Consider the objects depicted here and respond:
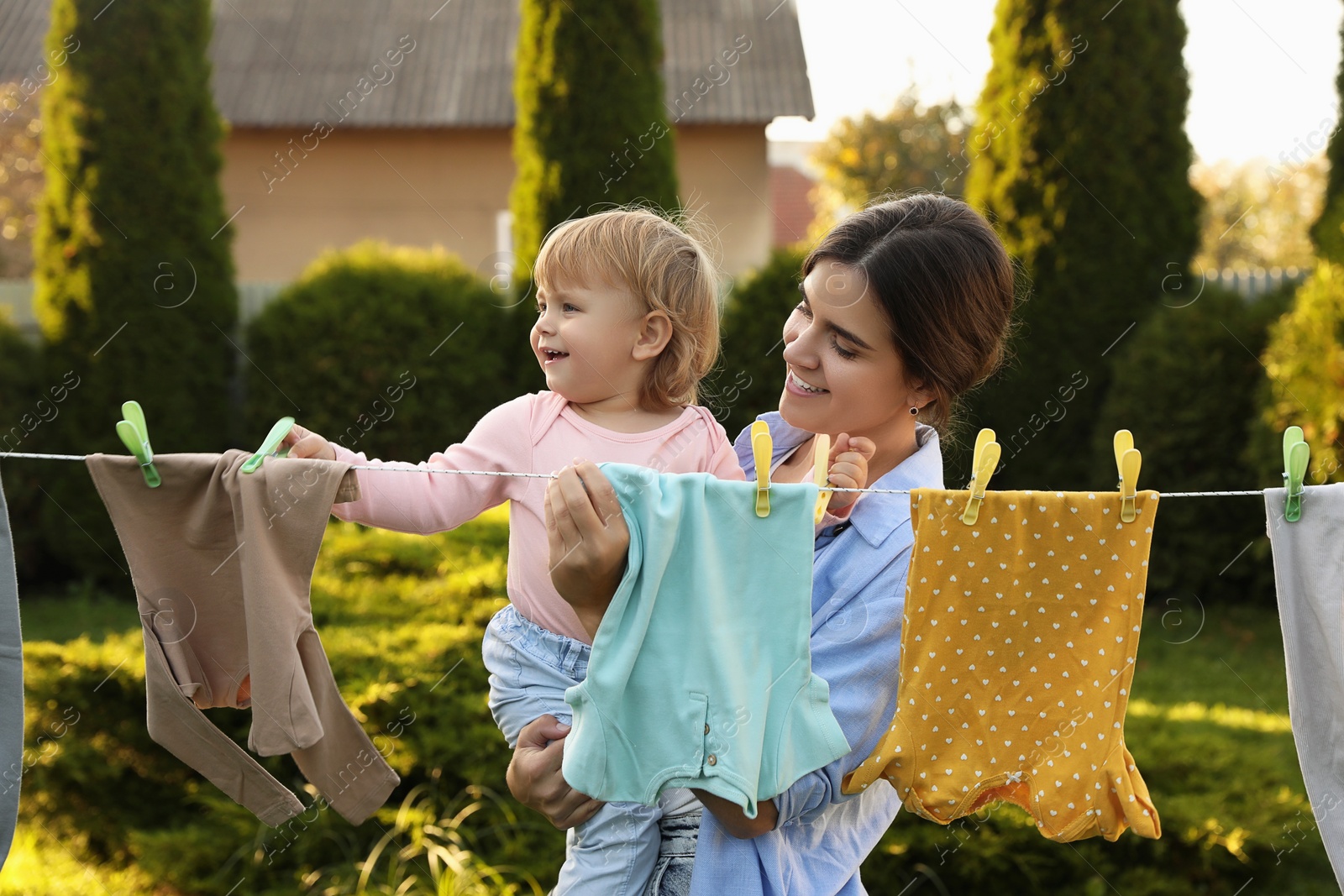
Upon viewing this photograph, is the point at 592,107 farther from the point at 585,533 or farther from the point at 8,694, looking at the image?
the point at 585,533

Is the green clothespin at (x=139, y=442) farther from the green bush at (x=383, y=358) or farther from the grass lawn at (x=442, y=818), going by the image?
the green bush at (x=383, y=358)

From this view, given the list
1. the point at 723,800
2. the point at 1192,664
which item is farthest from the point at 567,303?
the point at 1192,664

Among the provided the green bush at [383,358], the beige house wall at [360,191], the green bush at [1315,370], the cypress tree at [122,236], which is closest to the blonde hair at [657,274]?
the green bush at [1315,370]

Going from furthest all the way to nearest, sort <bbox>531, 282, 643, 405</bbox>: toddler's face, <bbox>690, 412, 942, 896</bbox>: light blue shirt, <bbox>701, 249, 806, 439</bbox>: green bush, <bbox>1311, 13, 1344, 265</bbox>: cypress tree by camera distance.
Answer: <bbox>701, 249, 806, 439</bbox>: green bush
<bbox>1311, 13, 1344, 265</bbox>: cypress tree
<bbox>531, 282, 643, 405</bbox>: toddler's face
<bbox>690, 412, 942, 896</bbox>: light blue shirt

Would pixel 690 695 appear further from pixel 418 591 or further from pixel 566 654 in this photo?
pixel 418 591

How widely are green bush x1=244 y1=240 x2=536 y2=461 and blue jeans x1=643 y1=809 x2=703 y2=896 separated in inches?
263

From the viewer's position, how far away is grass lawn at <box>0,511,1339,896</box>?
12.8ft

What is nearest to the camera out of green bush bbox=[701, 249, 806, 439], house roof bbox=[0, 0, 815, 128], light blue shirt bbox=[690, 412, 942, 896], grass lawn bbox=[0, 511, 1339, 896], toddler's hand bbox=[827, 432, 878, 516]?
light blue shirt bbox=[690, 412, 942, 896]

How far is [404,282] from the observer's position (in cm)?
873

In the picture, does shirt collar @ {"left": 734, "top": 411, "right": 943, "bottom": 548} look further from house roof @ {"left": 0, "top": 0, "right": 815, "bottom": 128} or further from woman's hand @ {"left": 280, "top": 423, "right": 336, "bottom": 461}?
house roof @ {"left": 0, "top": 0, "right": 815, "bottom": 128}

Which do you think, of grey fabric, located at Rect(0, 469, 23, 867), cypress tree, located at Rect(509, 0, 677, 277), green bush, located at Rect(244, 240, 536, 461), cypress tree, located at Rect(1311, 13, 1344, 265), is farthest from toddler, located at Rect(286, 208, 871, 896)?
green bush, located at Rect(244, 240, 536, 461)

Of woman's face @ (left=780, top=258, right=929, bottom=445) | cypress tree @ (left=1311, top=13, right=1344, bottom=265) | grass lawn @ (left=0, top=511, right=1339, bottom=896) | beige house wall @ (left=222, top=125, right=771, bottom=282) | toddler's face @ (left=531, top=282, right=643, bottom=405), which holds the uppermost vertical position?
beige house wall @ (left=222, top=125, right=771, bottom=282)

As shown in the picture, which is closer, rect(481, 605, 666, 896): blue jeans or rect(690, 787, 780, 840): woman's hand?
rect(690, 787, 780, 840): woman's hand

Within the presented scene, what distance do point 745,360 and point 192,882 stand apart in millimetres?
5126
